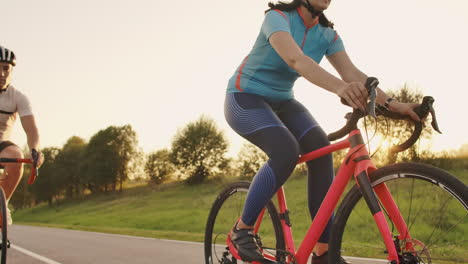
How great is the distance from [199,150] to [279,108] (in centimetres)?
6876

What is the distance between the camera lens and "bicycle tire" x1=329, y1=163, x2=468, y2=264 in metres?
2.36

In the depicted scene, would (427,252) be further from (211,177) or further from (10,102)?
(211,177)

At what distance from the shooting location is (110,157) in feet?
261

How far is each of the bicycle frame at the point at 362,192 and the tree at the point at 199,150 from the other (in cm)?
6661

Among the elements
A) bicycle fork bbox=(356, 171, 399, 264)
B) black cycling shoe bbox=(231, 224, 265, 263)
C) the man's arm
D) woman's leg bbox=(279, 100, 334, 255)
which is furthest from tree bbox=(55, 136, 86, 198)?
bicycle fork bbox=(356, 171, 399, 264)

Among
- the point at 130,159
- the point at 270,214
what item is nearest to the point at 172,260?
the point at 270,214

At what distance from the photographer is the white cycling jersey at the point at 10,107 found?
5559 mm

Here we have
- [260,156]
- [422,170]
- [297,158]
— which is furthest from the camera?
[260,156]

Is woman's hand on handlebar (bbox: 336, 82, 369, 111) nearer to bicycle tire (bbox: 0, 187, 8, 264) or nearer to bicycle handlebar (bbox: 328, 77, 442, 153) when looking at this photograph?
bicycle handlebar (bbox: 328, 77, 442, 153)

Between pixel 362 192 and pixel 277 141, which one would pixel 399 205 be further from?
pixel 277 141

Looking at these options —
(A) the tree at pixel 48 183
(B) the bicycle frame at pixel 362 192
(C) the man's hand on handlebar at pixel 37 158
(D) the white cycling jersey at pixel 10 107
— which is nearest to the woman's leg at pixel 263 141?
(B) the bicycle frame at pixel 362 192

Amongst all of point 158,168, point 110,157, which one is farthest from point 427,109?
point 158,168

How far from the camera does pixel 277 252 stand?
11.6 ft

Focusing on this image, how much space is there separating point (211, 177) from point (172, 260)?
63.4 metres
